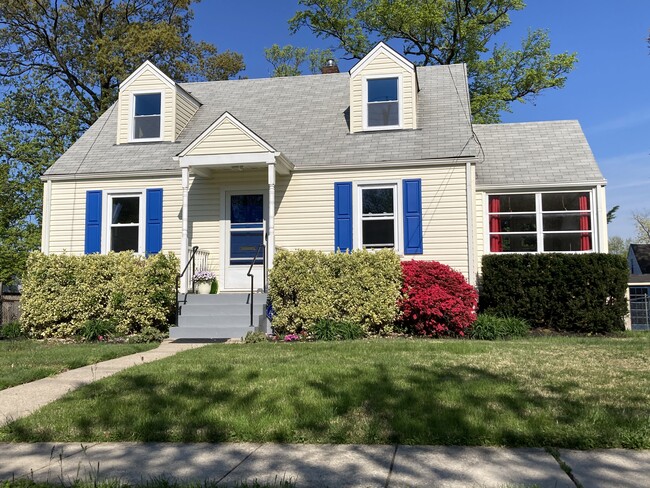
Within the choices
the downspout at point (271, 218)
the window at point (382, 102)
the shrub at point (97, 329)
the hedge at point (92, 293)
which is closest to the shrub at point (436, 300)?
the downspout at point (271, 218)

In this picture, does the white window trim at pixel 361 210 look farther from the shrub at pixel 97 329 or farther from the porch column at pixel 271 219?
the shrub at pixel 97 329

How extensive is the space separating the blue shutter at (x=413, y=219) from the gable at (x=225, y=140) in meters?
3.68

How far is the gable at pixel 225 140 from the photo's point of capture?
39.8ft

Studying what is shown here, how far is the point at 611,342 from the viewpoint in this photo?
9.16 m

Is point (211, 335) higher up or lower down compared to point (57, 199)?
lower down

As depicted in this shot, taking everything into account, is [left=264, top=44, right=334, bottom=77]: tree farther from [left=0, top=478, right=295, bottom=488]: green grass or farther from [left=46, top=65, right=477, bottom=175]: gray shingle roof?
[left=0, top=478, right=295, bottom=488]: green grass

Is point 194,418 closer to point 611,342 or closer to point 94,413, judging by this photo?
point 94,413

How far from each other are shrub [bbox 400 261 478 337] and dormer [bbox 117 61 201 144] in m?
7.85

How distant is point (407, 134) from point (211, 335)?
22.3ft

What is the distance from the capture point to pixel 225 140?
12.2 m

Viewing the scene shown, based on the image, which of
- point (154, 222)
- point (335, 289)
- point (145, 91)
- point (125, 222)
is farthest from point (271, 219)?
point (145, 91)

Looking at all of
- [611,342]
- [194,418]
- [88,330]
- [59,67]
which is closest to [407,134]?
[611,342]

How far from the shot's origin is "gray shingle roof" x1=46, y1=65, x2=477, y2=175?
1280 cm

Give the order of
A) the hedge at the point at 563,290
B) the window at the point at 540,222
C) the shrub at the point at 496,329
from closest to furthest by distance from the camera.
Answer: the shrub at the point at 496,329 → the hedge at the point at 563,290 → the window at the point at 540,222
